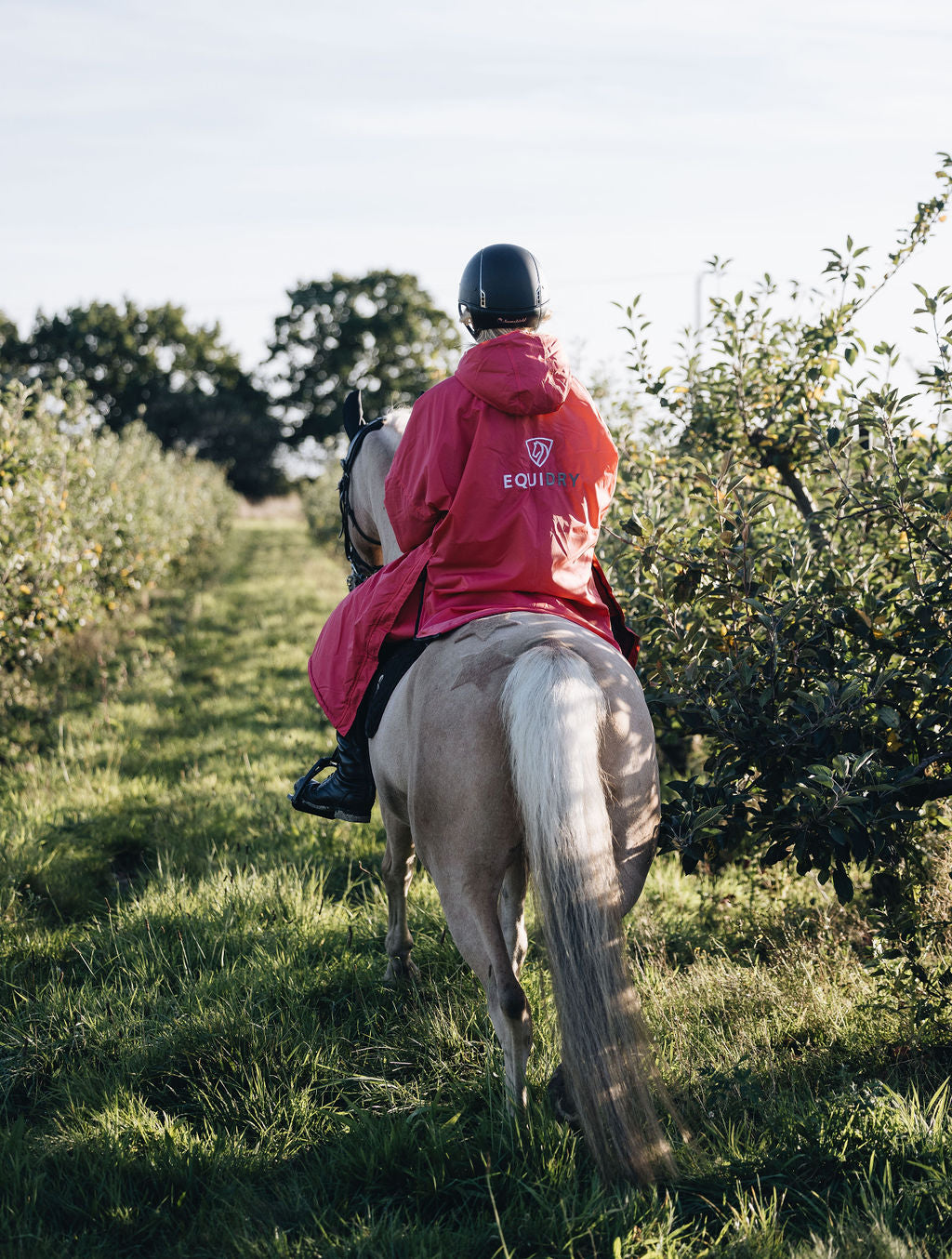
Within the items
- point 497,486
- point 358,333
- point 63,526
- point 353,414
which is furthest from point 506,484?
point 358,333

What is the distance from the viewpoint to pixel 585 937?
7.06ft

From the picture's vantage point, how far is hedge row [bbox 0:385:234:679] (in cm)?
688

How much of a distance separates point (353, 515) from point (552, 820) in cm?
212

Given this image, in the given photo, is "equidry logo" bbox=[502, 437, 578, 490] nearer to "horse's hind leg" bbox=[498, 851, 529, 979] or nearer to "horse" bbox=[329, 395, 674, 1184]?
"horse" bbox=[329, 395, 674, 1184]

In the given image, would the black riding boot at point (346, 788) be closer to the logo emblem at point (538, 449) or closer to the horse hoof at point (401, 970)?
the horse hoof at point (401, 970)

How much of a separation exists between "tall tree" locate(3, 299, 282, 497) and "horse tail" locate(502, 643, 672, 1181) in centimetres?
5023

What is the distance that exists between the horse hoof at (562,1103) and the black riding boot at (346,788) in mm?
1306

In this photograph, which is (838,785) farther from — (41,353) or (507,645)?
(41,353)

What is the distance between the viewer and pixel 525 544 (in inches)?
104

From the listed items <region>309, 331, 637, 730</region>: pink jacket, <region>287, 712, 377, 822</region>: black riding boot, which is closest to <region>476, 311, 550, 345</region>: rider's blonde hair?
<region>309, 331, 637, 730</region>: pink jacket

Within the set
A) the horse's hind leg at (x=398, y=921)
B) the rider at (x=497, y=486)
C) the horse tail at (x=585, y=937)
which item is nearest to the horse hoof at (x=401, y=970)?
the horse's hind leg at (x=398, y=921)

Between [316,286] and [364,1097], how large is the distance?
49.3 m

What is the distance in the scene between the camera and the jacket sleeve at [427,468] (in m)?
2.68

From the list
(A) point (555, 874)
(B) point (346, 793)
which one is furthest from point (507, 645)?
(B) point (346, 793)
